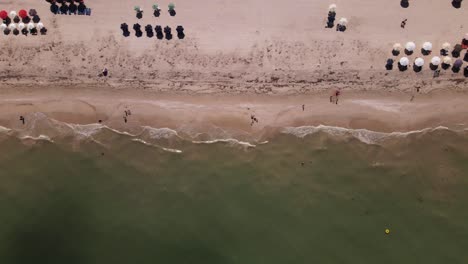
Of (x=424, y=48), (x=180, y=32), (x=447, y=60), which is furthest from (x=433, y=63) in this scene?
(x=180, y=32)

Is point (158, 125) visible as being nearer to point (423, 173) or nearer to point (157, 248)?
point (157, 248)

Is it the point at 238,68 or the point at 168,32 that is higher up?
the point at 168,32

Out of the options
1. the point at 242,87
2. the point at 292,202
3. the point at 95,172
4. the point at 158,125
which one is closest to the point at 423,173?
the point at 292,202

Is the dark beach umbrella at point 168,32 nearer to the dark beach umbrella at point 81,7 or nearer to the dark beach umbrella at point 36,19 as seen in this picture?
the dark beach umbrella at point 81,7

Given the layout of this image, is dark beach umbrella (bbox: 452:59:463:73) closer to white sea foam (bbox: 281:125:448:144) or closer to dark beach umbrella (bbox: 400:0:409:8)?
white sea foam (bbox: 281:125:448:144)

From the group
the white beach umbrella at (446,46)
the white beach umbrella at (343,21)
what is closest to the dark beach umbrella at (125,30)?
the white beach umbrella at (343,21)

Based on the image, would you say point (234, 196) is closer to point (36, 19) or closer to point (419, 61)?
point (419, 61)
